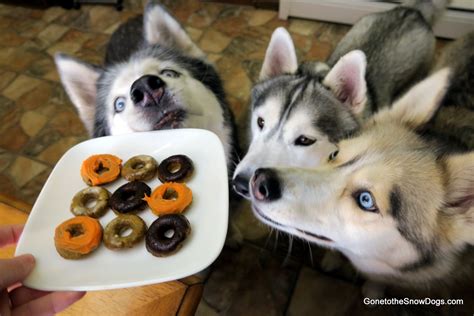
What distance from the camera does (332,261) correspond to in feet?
5.69

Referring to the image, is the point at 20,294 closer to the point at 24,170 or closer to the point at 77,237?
the point at 77,237

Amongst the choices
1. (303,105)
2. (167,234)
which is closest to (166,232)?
(167,234)

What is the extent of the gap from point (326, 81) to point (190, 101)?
2.15 feet

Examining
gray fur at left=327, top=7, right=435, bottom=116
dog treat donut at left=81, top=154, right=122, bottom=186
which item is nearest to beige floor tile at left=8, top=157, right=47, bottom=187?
dog treat donut at left=81, top=154, right=122, bottom=186

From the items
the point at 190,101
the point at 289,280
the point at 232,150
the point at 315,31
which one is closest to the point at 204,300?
the point at 289,280

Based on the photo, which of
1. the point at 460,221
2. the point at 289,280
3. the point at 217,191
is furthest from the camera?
the point at 289,280

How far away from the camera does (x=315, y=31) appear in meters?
2.99

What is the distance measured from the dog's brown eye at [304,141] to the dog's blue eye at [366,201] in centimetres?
41

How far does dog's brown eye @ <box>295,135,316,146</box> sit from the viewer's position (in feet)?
4.55

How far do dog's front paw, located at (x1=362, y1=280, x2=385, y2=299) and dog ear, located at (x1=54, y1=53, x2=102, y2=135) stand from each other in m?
1.65

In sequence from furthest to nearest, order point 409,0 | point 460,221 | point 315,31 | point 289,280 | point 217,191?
point 315,31, point 409,0, point 289,280, point 217,191, point 460,221

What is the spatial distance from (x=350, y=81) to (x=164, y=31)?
950 millimetres

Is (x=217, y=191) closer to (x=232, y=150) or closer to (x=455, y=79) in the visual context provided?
(x=232, y=150)

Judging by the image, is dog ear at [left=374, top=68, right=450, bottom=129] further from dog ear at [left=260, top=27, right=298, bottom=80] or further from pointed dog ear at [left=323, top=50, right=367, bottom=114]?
dog ear at [left=260, top=27, right=298, bottom=80]
